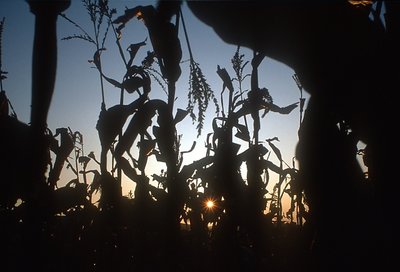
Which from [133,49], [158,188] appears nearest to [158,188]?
[158,188]

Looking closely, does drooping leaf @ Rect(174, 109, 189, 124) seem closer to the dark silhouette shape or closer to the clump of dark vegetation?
the clump of dark vegetation

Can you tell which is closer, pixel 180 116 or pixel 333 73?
pixel 333 73

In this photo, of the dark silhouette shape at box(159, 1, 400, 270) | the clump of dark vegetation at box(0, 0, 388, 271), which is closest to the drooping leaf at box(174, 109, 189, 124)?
the clump of dark vegetation at box(0, 0, 388, 271)

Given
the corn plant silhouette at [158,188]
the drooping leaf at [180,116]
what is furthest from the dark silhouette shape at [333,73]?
the drooping leaf at [180,116]

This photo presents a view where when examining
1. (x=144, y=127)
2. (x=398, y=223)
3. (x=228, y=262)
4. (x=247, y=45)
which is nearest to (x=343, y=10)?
(x=247, y=45)

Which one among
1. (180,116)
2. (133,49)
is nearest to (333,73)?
(180,116)

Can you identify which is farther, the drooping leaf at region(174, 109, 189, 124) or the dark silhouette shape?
the drooping leaf at region(174, 109, 189, 124)

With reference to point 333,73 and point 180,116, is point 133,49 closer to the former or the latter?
point 180,116

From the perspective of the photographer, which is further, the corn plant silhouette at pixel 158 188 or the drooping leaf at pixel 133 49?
the drooping leaf at pixel 133 49

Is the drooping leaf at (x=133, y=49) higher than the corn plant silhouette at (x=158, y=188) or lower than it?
higher

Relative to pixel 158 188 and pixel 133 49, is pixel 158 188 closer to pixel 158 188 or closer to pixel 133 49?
pixel 158 188

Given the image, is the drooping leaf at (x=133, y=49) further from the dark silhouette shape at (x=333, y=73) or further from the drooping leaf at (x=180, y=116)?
the dark silhouette shape at (x=333, y=73)

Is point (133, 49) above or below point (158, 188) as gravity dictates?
above

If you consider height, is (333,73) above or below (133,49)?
below
